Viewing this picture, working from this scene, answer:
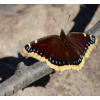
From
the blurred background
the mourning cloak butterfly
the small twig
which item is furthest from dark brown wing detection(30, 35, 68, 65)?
the blurred background

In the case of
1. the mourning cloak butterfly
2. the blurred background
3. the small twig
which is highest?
the mourning cloak butterfly

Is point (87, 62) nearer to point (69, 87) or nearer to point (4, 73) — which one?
point (69, 87)

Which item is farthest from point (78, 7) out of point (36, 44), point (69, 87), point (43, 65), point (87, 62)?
point (36, 44)

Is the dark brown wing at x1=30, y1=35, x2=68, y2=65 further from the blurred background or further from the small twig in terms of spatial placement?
the blurred background

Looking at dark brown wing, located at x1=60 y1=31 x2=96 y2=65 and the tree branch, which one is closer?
dark brown wing, located at x1=60 y1=31 x2=96 y2=65

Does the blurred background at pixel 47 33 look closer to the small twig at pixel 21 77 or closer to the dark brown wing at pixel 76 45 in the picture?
the small twig at pixel 21 77

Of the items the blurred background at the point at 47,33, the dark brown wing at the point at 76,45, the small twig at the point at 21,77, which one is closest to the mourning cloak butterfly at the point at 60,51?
the dark brown wing at the point at 76,45
